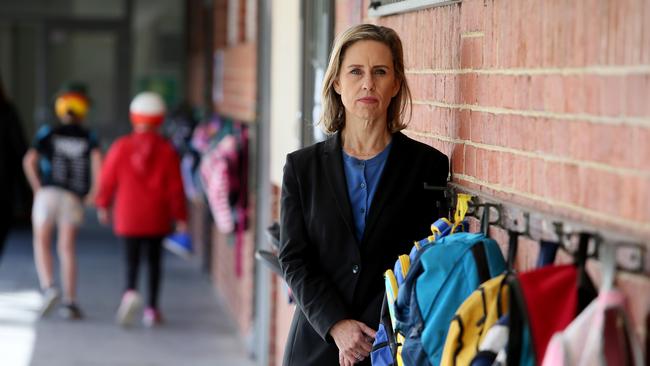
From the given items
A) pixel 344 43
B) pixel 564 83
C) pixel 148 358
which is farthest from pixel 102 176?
pixel 564 83

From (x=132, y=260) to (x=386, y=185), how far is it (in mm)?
5723

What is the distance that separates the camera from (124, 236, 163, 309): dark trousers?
329 inches

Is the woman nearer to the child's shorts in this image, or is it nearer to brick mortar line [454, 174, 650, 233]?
brick mortar line [454, 174, 650, 233]

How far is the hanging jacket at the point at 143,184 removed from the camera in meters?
8.29

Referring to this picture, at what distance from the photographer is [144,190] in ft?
27.3

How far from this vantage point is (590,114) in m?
2.13

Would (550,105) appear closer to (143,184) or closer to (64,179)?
(143,184)

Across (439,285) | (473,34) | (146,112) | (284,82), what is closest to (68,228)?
(146,112)

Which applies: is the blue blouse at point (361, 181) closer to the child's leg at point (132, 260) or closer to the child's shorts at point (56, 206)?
the child's leg at point (132, 260)

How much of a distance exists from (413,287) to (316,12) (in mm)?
2938

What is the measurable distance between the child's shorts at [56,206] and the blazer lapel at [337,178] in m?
5.81

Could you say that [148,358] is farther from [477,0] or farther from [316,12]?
[477,0]

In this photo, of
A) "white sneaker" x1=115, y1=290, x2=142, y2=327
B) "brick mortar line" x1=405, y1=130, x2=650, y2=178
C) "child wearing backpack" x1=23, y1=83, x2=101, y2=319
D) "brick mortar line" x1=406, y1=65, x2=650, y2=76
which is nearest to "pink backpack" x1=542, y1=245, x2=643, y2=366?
"brick mortar line" x1=405, y1=130, x2=650, y2=178

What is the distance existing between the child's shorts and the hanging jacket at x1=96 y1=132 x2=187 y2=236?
0.89 feet
